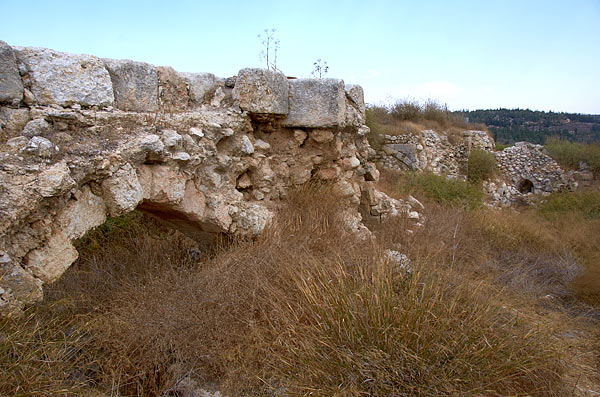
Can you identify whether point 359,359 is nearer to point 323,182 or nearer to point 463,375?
point 463,375

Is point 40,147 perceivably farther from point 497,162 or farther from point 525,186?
point 525,186

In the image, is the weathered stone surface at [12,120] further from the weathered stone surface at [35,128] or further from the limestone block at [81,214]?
the limestone block at [81,214]

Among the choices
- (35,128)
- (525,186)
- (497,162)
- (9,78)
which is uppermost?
(9,78)

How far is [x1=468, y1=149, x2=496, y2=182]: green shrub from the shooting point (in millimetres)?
12452

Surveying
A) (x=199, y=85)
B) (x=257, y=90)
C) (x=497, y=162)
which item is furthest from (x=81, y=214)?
(x=497, y=162)

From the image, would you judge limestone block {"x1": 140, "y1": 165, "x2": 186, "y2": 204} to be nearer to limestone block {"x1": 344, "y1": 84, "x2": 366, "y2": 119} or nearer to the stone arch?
limestone block {"x1": 344, "y1": 84, "x2": 366, "y2": 119}

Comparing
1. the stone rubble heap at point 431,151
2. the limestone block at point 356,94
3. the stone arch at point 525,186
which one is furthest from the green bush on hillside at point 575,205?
the limestone block at point 356,94

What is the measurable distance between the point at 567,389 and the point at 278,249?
2.00 meters

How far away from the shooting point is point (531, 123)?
89.5 ft

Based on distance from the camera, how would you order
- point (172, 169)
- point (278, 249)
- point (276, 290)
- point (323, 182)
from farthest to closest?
point (323, 182) < point (278, 249) < point (172, 169) < point (276, 290)

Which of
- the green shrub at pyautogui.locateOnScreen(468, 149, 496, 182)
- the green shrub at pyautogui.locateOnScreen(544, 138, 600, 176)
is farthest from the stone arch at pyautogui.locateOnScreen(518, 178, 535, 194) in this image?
the green shrub at pyautogui.locateOnScreen(468, 149, 496, 182)

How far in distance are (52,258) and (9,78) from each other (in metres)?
1.08

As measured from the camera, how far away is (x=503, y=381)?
6.63 ft

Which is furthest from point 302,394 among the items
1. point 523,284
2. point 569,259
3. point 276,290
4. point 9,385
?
point 569,259
